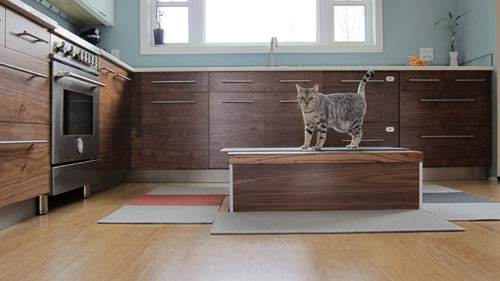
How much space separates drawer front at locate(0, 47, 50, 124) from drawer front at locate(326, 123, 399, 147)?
86.1 inches

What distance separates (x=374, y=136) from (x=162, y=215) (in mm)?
2078

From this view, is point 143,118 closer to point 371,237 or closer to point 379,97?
point 379,97

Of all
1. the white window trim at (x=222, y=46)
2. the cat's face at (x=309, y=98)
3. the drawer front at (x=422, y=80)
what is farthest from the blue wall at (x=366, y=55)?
the cat's face at (x=309, y=98)

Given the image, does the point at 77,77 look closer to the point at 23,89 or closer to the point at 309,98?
the point at 23,89

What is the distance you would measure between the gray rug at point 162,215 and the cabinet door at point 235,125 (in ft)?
3.86

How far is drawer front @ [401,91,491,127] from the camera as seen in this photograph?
3.24m

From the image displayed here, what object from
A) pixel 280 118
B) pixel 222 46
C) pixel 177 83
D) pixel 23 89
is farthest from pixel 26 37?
pixel 222 46

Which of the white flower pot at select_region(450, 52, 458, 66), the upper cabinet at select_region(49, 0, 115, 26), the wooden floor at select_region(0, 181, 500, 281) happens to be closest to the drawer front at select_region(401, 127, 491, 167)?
the white flower pot at select_region(450, 52, 458, 66)

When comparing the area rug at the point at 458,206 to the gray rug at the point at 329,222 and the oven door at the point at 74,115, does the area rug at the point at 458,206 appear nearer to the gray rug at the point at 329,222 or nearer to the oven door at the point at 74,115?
the gray rug at the point at 329,222

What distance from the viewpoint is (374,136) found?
10.5ft

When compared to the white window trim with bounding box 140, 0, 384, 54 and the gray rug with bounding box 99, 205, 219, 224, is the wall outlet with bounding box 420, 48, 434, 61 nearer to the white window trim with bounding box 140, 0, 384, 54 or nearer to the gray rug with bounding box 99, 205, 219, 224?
the white window trim with bounding box 140, 0, 384, 54

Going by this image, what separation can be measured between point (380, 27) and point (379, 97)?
3.19ft

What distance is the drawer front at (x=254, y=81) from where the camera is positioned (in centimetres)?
321

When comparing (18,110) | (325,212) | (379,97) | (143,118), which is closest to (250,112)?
(143,118)
